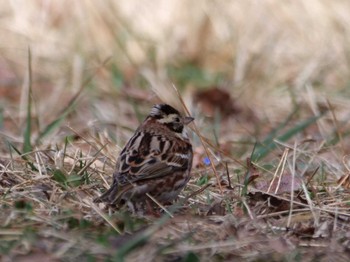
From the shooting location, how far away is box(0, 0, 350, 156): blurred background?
9.23 m

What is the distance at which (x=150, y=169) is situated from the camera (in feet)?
17.3

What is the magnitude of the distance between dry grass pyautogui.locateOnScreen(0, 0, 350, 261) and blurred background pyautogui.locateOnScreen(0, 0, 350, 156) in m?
0.02

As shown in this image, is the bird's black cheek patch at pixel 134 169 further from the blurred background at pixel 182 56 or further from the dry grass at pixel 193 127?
the blurred background at pixel 182 56

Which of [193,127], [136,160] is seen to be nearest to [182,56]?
[193,127]

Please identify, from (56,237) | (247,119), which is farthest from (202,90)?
(56,237)

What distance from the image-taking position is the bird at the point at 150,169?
16.8ft

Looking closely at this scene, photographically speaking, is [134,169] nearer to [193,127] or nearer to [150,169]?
[150,169]

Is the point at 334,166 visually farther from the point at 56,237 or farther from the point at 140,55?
the point at 140,55

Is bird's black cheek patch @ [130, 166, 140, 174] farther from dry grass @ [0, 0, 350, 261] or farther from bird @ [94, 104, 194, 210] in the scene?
dry grass @ [0, 0, 350, 261]

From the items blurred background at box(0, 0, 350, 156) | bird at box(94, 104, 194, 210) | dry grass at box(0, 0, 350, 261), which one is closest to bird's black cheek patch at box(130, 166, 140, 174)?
bird at box(94, 104, 194, 210)

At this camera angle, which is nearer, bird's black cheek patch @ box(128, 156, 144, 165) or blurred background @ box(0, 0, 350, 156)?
bird's black cheek patch @ box(128, 156, 144, 165)

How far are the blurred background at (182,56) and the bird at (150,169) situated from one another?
3.03m

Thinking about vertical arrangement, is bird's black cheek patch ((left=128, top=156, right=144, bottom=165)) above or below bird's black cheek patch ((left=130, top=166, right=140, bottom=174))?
above

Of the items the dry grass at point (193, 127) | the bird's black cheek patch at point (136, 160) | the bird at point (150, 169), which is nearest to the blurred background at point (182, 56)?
the dry grass at point (193, 127)
